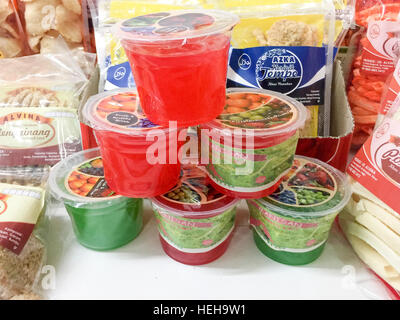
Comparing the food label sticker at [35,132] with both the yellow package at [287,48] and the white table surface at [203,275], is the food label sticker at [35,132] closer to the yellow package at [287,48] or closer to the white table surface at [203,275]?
the white table surface at [203,275]

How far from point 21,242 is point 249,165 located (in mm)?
531

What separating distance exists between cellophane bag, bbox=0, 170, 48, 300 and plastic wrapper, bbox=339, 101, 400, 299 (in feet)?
2.41

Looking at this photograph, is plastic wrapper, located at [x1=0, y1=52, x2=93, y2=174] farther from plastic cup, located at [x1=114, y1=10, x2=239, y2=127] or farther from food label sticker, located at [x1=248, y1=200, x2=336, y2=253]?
food label sticker, located at [x1=248, y1=200, x2=336, y2=253]

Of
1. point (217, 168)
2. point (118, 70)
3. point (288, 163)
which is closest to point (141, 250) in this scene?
point (217, 168)

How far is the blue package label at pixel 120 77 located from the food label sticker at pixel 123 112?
0.21 metres

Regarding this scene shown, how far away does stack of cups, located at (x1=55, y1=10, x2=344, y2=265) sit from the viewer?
676 millimetres

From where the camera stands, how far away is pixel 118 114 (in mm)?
785

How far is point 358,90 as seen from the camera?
118cm

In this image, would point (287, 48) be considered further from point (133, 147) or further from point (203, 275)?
point (203, 275)

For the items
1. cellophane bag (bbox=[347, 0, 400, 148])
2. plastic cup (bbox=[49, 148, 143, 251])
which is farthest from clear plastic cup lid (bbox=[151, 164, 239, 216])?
cellophane bag (bbox=[347, 0, 400, 148])

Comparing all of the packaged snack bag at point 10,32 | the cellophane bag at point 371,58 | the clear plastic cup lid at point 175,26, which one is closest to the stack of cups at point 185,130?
the clear plastic cup lid at point 175,26

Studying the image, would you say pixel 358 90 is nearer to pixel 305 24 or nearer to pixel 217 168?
pixel 305 24

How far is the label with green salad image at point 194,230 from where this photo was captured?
2.61ft

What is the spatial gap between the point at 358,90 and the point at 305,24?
304 mm
